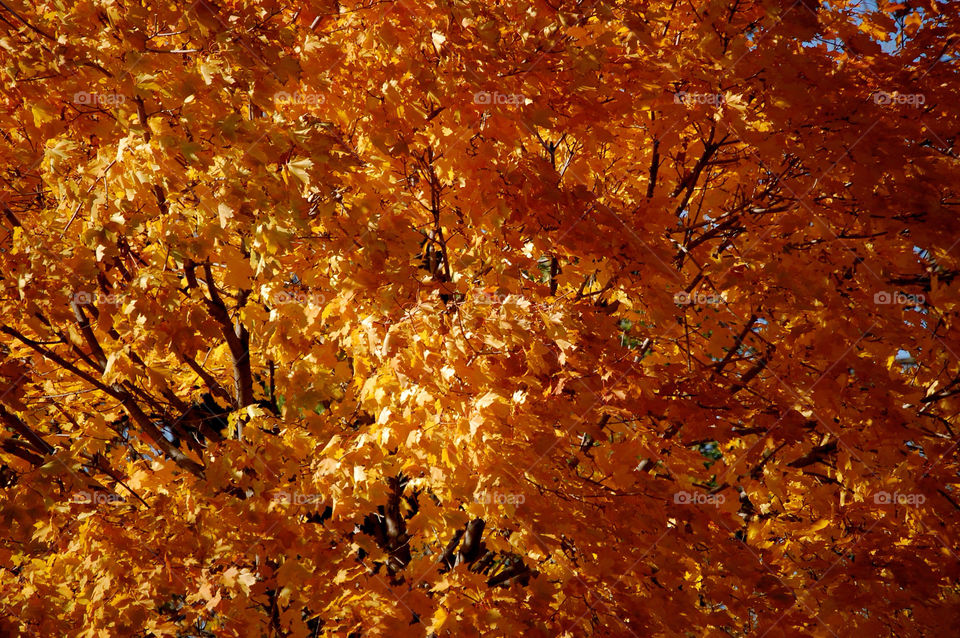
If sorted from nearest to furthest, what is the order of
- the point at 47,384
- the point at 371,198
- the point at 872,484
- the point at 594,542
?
the point at 594,542
the point at 371,198
the point at 872,484
the point at 47,384

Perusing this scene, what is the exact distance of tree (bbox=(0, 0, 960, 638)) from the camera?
3.26m

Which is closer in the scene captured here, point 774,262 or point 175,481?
point 774,262

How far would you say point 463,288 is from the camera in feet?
12.2

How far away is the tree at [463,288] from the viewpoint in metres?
3.26

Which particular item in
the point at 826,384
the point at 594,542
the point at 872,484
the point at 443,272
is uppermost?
the point at 443,272

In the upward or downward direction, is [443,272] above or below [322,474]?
above

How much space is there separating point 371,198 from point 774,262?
2270mm

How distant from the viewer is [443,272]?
4.62m

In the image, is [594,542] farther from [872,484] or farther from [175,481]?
[175,481]

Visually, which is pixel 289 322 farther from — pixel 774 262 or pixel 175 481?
pixel 774 262

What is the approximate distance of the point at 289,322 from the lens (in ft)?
12.7

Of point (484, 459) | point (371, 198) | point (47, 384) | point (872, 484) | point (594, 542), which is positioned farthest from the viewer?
point (47, 384)

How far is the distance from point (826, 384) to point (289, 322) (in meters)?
3.05

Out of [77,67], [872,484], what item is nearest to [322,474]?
[77,67]
